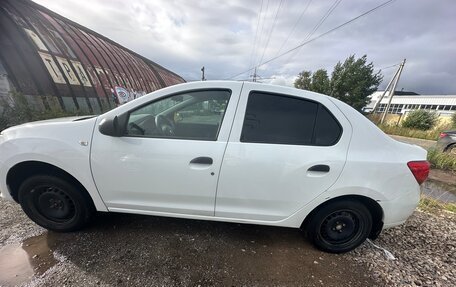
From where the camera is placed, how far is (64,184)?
2322mm

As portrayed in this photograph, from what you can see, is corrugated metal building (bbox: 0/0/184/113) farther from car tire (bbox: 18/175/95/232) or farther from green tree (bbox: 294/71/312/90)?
green tree (bbox: 294/71/312/90)

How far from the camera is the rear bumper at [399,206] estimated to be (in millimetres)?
2221

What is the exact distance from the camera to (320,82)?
2953cm

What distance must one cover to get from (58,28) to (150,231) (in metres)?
10.0

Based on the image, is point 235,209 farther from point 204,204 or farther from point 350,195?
point 350,195

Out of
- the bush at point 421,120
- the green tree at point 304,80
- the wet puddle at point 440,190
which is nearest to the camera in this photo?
the wet puddle at point 440,190

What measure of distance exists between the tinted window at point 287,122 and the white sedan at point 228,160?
0.01 meters

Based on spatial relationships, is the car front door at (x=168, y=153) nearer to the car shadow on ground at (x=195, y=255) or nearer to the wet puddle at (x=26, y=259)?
the car shadow on ground at (x=195, y=255)

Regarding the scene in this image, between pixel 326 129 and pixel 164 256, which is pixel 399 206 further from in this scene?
pixel 164 256

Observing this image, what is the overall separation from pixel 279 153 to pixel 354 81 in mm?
29651

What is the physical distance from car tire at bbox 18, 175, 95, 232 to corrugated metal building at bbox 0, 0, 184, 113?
17.3ft

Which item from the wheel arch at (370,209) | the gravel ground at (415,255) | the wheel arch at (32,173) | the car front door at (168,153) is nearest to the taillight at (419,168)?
the wheel arch at (370,209)

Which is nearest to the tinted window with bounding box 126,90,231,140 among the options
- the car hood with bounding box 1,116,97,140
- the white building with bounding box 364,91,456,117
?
the car hood with bounding box 1,116,97,140

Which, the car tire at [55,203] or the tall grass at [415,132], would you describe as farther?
the tall grass at [415,132]
